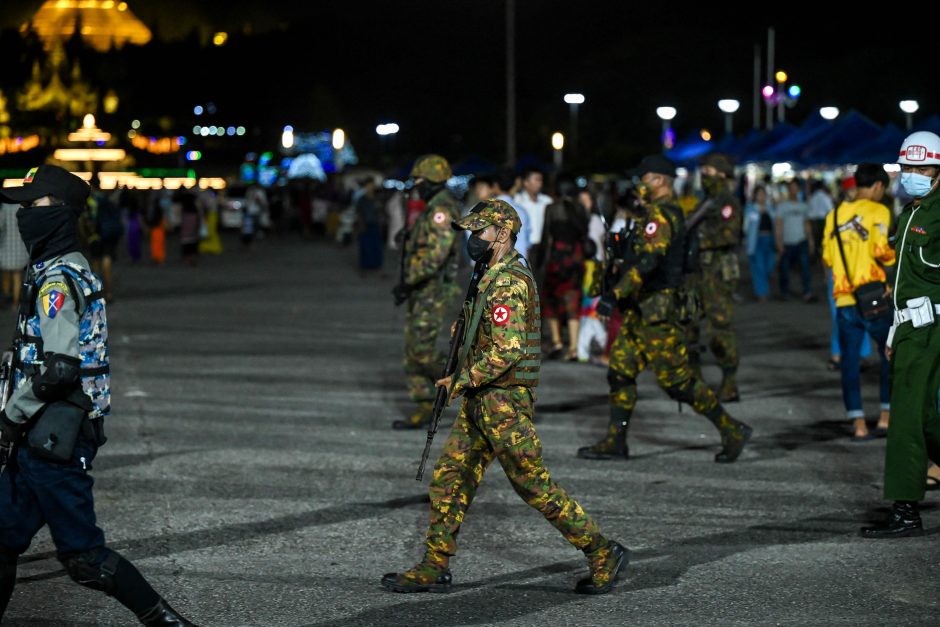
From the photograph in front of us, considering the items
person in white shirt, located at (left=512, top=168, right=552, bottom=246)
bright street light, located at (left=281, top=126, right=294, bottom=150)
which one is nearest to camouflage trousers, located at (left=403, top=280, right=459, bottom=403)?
person in white shirt, located at (left=512, top=168, right=552, bottom=246)

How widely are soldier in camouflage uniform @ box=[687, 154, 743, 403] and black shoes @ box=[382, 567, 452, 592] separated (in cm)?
534

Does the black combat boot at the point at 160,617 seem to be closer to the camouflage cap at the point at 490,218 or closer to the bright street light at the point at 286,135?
the camouflage cap at the point at 490,218

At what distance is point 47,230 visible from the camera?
5.38m

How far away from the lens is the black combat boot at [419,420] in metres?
10.6

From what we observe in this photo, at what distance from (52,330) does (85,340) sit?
16cm

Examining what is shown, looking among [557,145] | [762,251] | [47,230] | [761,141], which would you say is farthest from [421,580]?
[557,145]

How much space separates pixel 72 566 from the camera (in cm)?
530

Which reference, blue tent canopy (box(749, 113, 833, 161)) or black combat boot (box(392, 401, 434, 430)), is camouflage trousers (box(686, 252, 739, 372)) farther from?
blue tent canopy (box(749, 113, 833, 161))

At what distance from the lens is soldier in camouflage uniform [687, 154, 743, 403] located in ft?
37.8

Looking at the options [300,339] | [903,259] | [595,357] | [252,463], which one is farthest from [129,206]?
[903,259]

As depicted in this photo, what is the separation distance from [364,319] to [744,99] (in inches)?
3718

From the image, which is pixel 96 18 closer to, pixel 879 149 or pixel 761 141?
pixel 761 141

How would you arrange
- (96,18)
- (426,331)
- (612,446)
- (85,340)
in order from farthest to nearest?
(96,18), (426,331), (612,446), (85,340)

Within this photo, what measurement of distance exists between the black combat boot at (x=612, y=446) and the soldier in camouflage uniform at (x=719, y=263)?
83.8 inches
